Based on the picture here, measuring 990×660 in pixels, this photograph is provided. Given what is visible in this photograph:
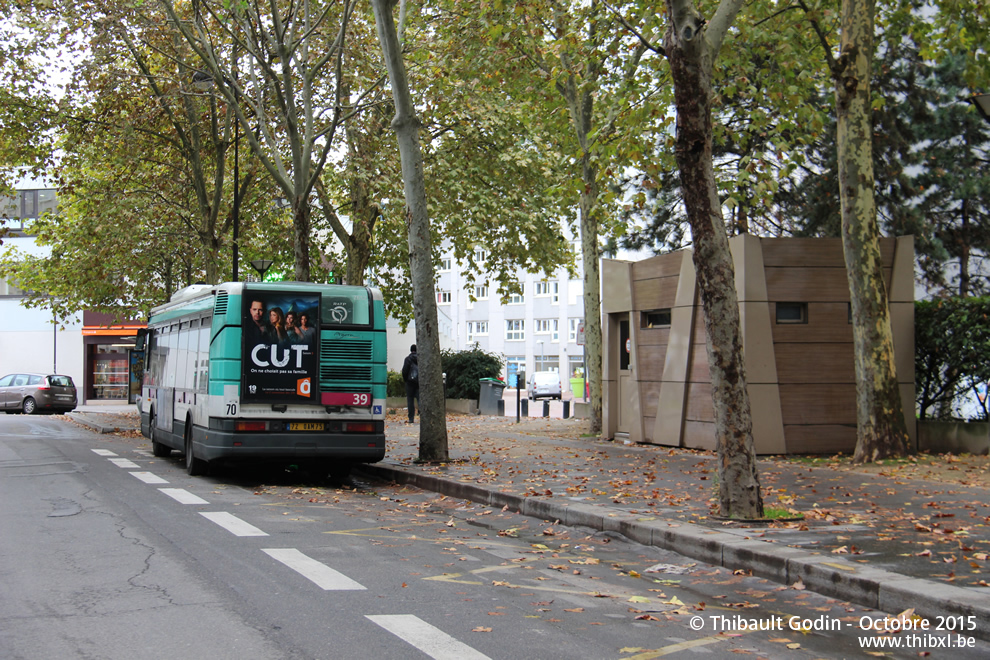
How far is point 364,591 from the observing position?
6.44 metres

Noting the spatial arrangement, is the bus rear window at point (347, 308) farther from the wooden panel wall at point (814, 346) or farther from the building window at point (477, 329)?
the building window at point (477, 329)

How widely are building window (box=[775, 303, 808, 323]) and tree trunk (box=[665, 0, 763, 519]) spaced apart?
→ 7531 mm

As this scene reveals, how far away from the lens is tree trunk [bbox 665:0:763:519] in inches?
351

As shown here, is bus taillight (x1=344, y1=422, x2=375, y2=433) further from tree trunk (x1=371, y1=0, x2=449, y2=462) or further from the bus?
tree trunk (x1=371, y1=0, x2=449, y2=462)

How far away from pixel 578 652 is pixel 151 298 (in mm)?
32565

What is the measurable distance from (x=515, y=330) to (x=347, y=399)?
225 ft

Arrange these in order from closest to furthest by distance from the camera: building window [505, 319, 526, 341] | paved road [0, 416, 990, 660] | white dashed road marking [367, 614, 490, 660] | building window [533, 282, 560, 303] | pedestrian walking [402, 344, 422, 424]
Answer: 1. white dashed road marking [367, 614, 490, 660]
2. paved road [0, 416, 990, 660]
3. pedestrian walking [402, 344, 422, 424]
4. building window [533, 282, 560, 303]
5. building window [505, 319, 526, 341]

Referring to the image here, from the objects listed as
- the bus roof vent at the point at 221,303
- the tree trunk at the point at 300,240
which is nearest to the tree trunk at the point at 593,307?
the tree trunk at the point at 300,240

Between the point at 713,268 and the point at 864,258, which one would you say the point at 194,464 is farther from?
the point at 864,258

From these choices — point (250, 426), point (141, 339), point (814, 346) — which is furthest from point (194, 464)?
point (814, 346)

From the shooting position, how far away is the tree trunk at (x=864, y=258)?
48.0 ft

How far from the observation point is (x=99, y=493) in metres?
11.8

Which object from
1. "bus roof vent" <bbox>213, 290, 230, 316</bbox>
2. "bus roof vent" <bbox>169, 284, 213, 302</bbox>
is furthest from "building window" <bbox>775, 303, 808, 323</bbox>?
"bus roof vent" <bbox>169, 284, 213, 302</bbox>

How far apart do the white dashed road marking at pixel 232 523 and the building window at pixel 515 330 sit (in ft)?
234
